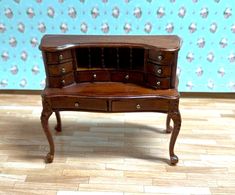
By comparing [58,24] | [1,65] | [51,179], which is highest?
[58,24]

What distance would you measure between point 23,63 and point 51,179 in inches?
45.7

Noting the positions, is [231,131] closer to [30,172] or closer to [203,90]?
→ [203,90]

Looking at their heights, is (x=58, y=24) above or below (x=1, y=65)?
above

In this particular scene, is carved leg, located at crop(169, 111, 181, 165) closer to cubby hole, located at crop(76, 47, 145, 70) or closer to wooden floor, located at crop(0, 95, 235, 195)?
wooden floor, located at crop(0, 95, 235, 195)

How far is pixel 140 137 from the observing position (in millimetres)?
2266

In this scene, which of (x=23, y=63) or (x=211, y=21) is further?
(x=23, y=63)

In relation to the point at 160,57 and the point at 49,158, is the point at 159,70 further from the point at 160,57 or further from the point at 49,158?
the point at 49,158

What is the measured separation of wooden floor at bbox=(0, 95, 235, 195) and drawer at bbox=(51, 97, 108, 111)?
43cm

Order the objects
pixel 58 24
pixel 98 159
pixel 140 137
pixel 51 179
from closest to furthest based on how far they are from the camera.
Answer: pixel 51 179
pixel 98 159
pixel 140 137
pixel 58 24

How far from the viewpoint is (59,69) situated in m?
1.75

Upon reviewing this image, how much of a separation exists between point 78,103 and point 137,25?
0.95m

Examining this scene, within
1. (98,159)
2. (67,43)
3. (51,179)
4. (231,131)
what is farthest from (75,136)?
(231,131)

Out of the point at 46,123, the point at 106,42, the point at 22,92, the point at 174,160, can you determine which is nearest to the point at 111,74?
the point at 106,42

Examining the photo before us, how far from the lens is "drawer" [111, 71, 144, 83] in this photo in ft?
5.98
